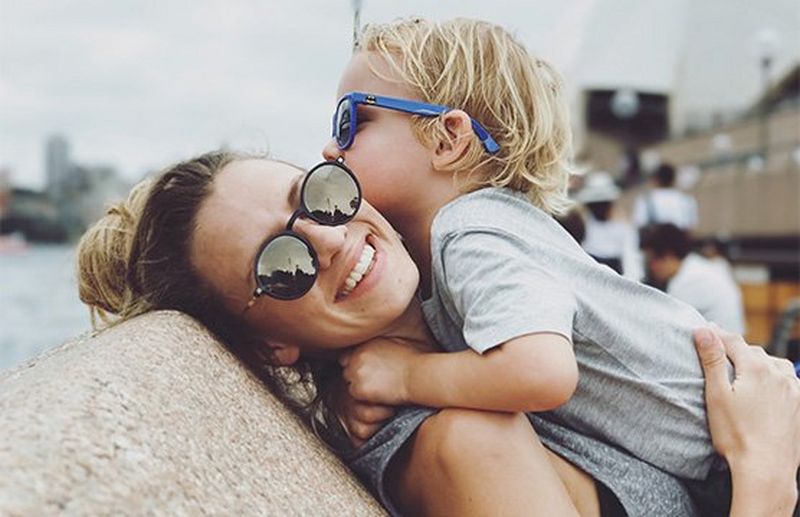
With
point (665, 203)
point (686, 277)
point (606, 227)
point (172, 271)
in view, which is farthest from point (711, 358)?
point (665, 203)

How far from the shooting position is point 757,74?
46.9 meters

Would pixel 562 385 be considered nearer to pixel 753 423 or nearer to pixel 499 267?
pixel 499 267

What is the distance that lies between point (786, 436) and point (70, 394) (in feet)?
4.63

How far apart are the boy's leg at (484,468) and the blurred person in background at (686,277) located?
5425 millimetres

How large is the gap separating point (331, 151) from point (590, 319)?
67 cm

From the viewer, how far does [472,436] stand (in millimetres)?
1542

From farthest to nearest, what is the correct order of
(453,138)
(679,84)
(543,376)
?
(679,84) → (453,138) → (543,376)

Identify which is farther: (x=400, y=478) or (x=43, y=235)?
(x=43, y=235)

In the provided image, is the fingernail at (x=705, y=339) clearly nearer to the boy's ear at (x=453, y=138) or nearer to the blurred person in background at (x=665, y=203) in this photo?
the boy's ear at (x=453, y=138)

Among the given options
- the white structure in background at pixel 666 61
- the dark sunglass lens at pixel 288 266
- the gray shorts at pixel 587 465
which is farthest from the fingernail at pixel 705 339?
the white structure in background at pixel 666 61

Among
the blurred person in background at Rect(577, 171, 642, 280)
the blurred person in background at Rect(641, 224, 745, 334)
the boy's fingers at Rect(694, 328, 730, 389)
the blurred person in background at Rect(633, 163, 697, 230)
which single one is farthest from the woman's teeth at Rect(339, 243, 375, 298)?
the blurred person in background at Rect(633, 163, 697, 230)

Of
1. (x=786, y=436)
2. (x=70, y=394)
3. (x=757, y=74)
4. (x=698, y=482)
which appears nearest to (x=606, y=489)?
(x=698, y=482)

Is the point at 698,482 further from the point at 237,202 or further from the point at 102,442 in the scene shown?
the point at 102,442

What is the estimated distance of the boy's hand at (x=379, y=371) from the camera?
5.74 ft
